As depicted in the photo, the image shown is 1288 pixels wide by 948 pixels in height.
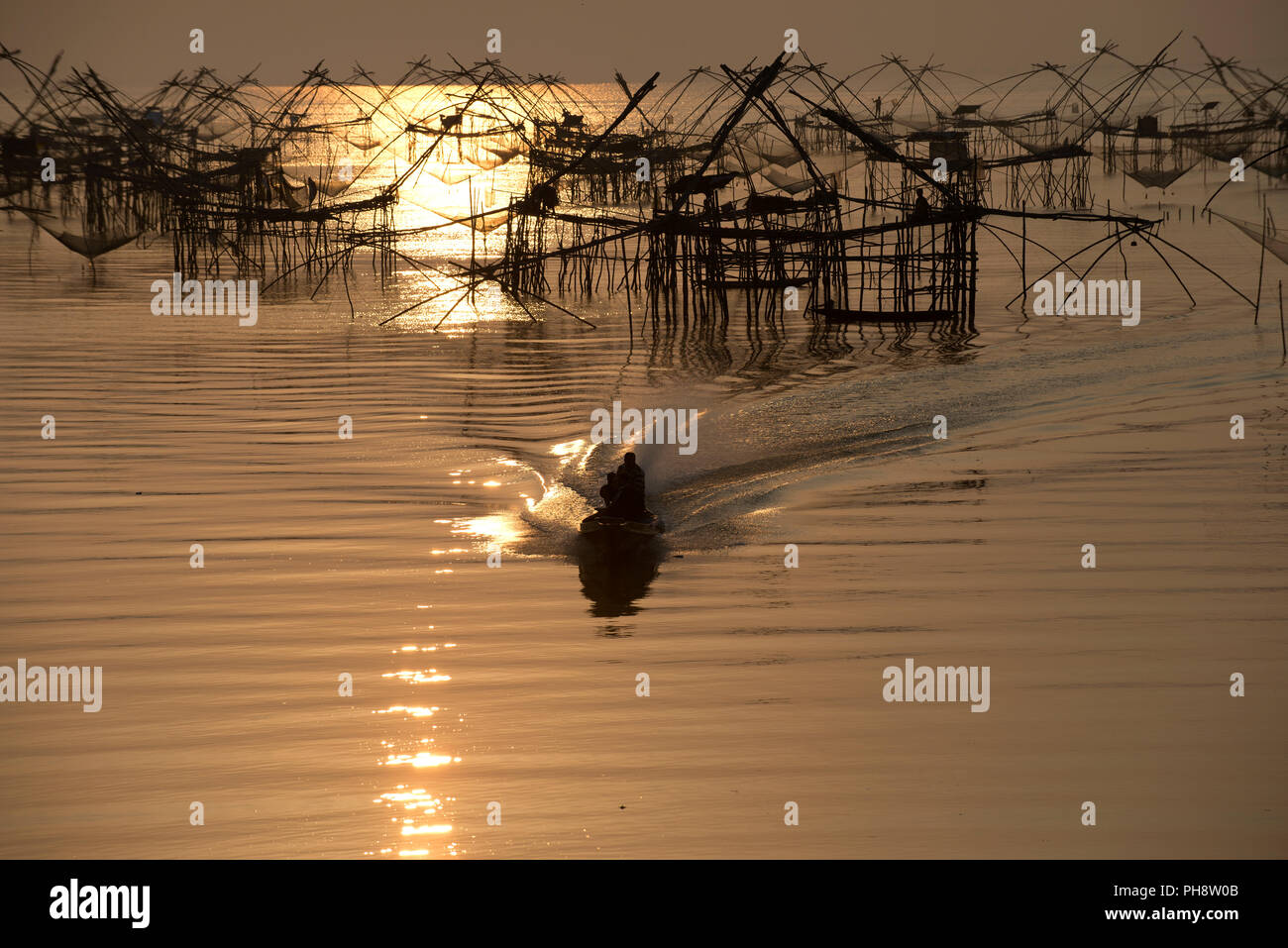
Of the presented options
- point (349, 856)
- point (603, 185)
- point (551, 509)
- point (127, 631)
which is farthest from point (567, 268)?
point (349, 856)

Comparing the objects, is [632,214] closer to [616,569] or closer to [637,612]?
[616,569]

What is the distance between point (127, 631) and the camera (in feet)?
21.2

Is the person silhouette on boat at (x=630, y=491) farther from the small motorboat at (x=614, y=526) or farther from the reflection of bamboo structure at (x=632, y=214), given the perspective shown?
the reflection of bamboo structure at (x=632, y=214)

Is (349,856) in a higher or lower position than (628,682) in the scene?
lower

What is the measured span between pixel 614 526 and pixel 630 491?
252mm

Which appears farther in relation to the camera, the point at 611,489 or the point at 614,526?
the point at 611,489

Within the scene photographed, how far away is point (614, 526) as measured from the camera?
806 cm

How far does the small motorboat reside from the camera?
8055 millimetres

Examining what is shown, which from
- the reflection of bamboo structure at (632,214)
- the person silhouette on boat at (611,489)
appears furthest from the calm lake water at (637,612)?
the reflection of bamboo structure at (632,214)

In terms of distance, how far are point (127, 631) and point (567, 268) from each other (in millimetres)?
16181

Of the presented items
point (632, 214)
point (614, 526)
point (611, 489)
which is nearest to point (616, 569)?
point (614, 526)

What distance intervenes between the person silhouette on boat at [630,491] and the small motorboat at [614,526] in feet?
0.12

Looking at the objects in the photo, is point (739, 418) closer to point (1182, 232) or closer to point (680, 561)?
point (680, 561)

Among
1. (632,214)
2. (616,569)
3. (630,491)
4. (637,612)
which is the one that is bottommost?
(637,612)
